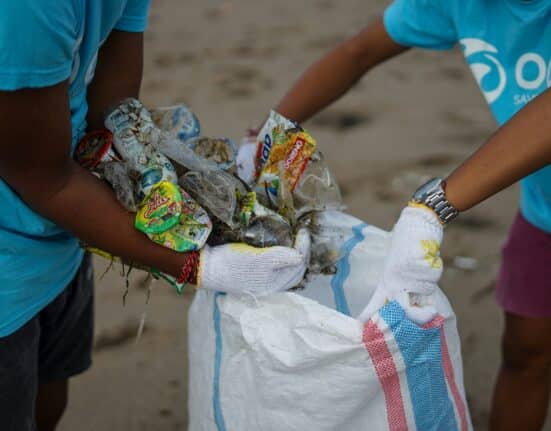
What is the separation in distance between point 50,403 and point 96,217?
2.37 ft

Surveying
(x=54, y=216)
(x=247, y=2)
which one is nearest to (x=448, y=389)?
(x=54, y=216)

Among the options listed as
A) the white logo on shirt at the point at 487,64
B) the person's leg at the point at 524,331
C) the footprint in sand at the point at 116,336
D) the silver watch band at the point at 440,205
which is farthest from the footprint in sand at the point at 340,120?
the silver watch band at the point at 440,205

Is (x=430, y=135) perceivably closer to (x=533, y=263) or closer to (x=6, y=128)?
(x=533, y=263)

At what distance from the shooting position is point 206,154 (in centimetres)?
151

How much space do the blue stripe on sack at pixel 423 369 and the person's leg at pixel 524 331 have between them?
0.52 m

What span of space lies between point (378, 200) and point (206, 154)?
1654 mm

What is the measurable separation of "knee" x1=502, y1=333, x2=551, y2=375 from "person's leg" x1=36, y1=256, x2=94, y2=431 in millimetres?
967

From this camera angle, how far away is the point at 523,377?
6.06 feet

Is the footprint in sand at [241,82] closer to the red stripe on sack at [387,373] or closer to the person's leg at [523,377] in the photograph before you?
the person's leg at [523,377]

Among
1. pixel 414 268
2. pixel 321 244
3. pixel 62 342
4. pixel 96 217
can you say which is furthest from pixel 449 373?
pixel 62 342

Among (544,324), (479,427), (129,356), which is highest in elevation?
(544,324)

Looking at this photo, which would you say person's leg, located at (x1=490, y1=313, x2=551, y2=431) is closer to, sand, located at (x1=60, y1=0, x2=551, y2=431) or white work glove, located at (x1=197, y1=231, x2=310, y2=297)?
sand, located at (x1=60, y1=0, x2=551, y2=431)

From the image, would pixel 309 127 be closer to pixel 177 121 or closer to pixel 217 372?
pixel 177 121

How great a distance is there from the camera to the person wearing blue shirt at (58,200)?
103 cm
